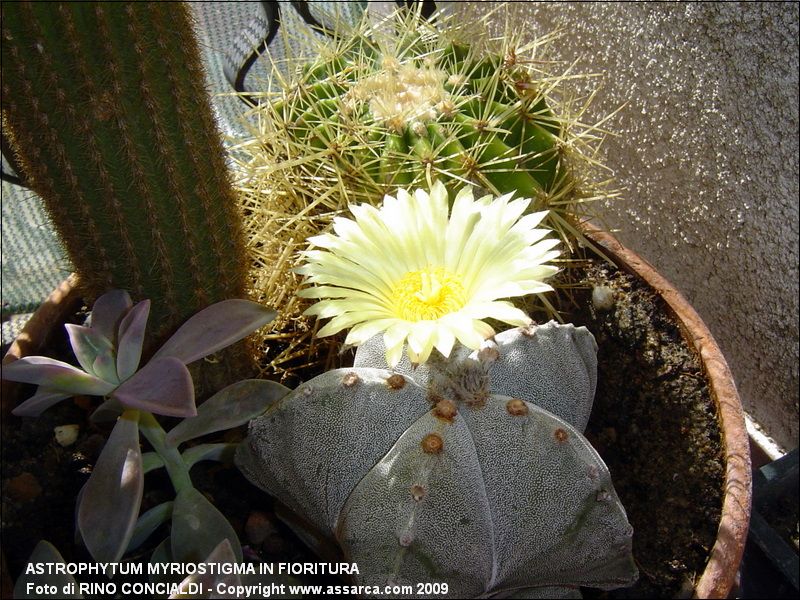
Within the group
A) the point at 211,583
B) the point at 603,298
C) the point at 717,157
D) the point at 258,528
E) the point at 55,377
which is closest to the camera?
the point at 211,583

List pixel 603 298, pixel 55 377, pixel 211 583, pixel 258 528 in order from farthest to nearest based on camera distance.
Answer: pixel 603 298 < pixel 258 528 < pixel 55 377 < pixel 211 583

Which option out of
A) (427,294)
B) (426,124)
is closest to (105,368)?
(427,294)

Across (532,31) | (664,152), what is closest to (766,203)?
(664,152)

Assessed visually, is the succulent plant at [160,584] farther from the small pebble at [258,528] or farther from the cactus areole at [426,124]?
the cactus areole at [426,124]

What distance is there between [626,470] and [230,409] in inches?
16.1

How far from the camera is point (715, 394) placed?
2.55ft

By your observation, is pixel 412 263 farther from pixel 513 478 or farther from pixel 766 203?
pixel 766 203

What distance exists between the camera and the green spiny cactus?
1.69ft

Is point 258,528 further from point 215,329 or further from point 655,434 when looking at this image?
point 655,434

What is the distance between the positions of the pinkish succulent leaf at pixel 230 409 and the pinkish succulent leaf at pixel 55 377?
75 millimetres

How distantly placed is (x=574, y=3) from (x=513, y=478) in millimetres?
1003

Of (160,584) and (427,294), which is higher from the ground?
(427,294)

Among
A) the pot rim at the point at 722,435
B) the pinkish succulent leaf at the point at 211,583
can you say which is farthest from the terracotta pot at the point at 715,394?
the pinkish succulent leaf at the point at 211,583

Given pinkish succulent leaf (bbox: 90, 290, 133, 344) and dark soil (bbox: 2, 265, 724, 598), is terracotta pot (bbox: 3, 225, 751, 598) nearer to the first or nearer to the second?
dark soil (bbox: 2, 265, 724, 598)
